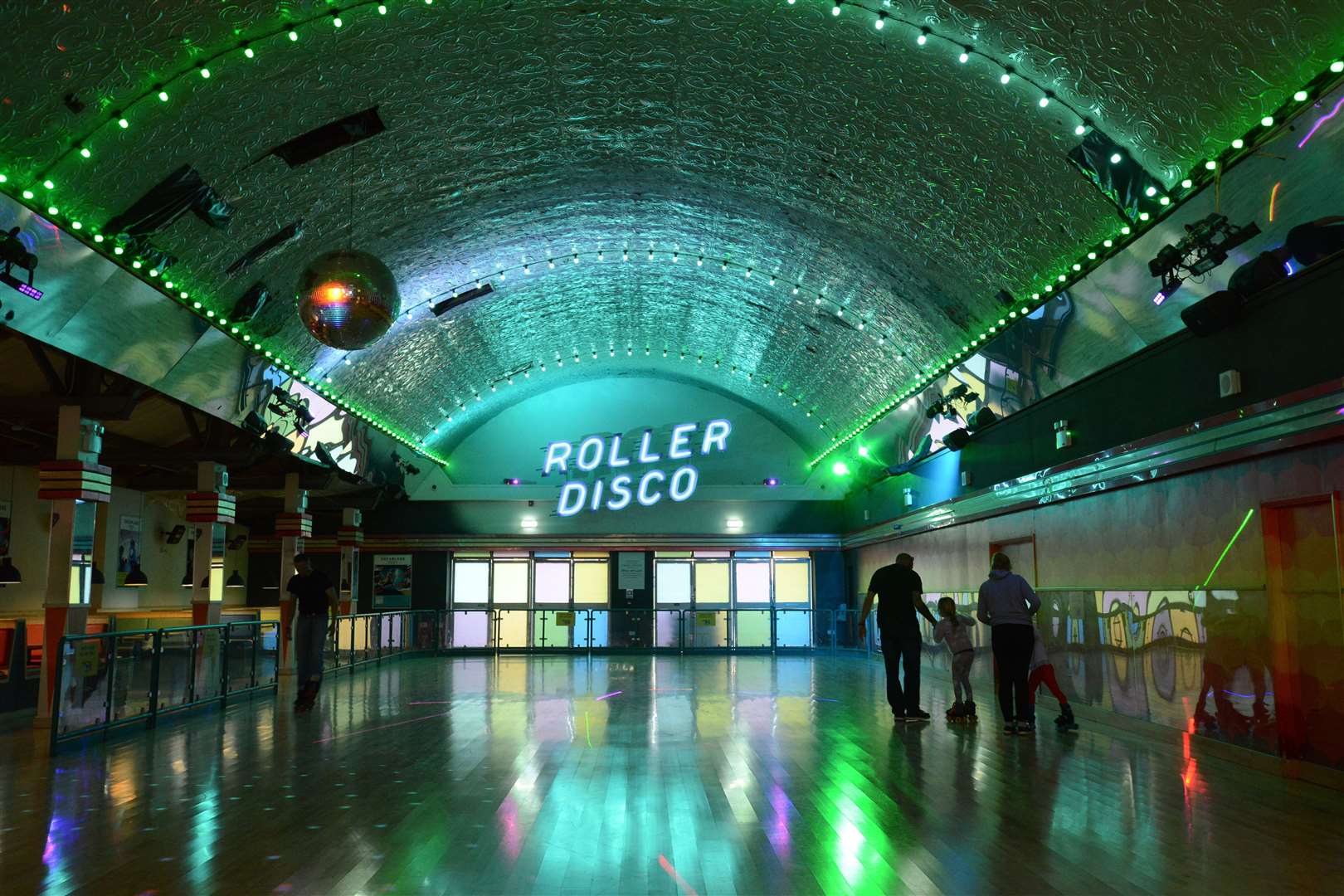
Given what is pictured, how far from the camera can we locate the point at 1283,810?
5.91m

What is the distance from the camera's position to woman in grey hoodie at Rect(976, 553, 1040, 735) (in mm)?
9016

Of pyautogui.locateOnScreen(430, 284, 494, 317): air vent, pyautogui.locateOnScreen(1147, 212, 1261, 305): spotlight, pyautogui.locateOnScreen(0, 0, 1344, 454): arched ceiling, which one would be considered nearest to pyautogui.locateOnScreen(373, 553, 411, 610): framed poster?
pyautogui.locateOnScreen(0, 0, 1344, 454): arched ceiling

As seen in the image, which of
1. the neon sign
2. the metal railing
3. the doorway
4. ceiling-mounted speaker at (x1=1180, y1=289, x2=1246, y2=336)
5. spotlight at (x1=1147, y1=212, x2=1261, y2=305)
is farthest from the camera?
the neon sign

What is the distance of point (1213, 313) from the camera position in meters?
7.96

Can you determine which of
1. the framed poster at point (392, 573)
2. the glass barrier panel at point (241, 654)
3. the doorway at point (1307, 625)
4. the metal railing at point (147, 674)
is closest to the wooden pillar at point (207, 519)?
the metal railing at point (147, 674)

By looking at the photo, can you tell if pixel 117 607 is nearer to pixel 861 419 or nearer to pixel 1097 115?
pixel 861 419

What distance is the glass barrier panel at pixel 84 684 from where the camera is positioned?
8.41 metres

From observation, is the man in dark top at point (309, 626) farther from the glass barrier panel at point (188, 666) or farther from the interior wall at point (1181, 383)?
the interior wall at point (1181, 383)

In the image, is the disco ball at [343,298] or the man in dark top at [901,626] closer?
the disco ball at [343,298]

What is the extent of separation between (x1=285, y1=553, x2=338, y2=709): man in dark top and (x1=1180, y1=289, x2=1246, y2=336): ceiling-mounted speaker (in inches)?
335

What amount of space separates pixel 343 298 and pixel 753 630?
704 inches

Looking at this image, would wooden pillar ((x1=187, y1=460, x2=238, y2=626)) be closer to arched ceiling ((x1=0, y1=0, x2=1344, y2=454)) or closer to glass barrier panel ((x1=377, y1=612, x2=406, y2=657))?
arched ceiling ((x1=0, y1=0, x2=1344, y2=454))

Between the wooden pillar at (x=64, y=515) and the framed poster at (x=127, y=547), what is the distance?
9.68 meters

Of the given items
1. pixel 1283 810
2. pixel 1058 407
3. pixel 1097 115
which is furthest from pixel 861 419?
pixel 1283 810
